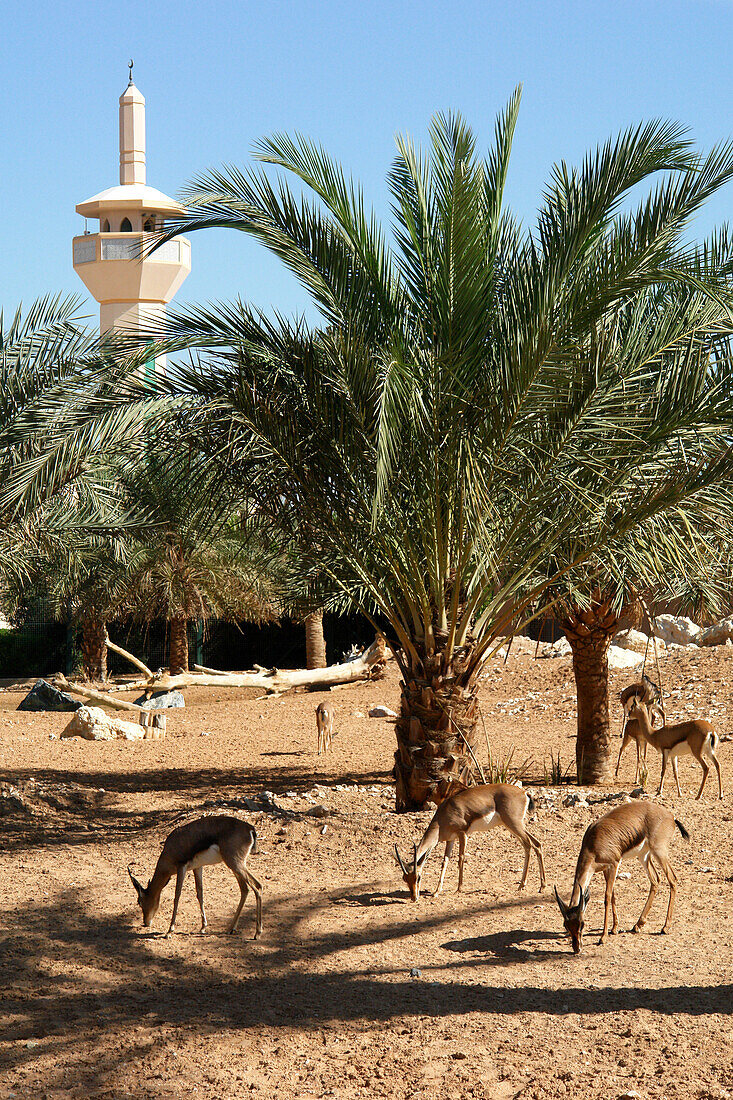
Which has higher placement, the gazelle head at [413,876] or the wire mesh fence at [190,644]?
the wire mesh fence at [190,644]

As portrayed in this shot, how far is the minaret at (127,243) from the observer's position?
1395 inches

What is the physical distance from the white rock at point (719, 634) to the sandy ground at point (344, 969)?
10407 mm

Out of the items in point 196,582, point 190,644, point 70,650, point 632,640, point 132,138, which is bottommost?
point 632,640

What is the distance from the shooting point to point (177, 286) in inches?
1463

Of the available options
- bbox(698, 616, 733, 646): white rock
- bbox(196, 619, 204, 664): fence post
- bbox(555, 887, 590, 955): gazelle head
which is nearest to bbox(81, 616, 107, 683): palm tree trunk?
bbox(196, 619, 204, 664): fence post

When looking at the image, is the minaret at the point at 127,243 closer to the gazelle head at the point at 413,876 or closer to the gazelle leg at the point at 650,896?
the gazelle head at the point at 413,876

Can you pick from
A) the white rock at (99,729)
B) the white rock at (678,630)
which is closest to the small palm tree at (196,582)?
the white rock at (99,729)

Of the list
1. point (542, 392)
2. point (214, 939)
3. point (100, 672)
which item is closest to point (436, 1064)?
point (214, 939)

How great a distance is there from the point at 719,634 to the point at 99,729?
11611 millimetres

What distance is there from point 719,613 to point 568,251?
4.25m

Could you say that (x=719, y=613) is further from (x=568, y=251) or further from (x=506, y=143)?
(x=506, y=143)

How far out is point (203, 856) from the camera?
6047mm

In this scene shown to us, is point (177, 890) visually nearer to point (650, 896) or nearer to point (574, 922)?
point (574, 922)

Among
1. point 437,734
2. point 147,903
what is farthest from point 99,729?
point 147,903
